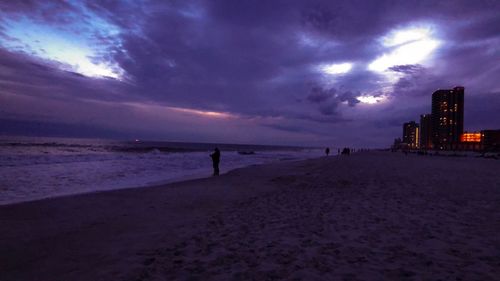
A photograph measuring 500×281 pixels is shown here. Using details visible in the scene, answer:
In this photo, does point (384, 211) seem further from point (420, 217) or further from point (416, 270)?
point (416, 270)

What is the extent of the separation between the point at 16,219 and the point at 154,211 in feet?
12.3

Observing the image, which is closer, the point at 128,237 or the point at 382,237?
the point at 382,237

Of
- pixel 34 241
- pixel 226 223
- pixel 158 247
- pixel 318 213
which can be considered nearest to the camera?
pixel 158 247

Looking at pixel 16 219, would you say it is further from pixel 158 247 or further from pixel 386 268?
pixel 386 268

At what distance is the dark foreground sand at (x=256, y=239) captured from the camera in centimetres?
508

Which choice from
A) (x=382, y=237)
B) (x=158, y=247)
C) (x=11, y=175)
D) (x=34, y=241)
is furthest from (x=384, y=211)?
(x=11, y=175)

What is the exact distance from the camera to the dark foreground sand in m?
5.08

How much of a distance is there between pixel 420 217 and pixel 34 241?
31.3 ft

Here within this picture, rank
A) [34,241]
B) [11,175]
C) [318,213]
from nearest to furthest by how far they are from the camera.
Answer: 1. [34,241]
2. [318,213]
3. [11,175]

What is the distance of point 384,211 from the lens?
9.47m

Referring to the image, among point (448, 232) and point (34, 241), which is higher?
point (448, 232)

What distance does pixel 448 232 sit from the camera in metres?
7.13

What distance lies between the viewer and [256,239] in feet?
22.4

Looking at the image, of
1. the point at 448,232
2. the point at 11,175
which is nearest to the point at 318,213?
the point at 448,232
